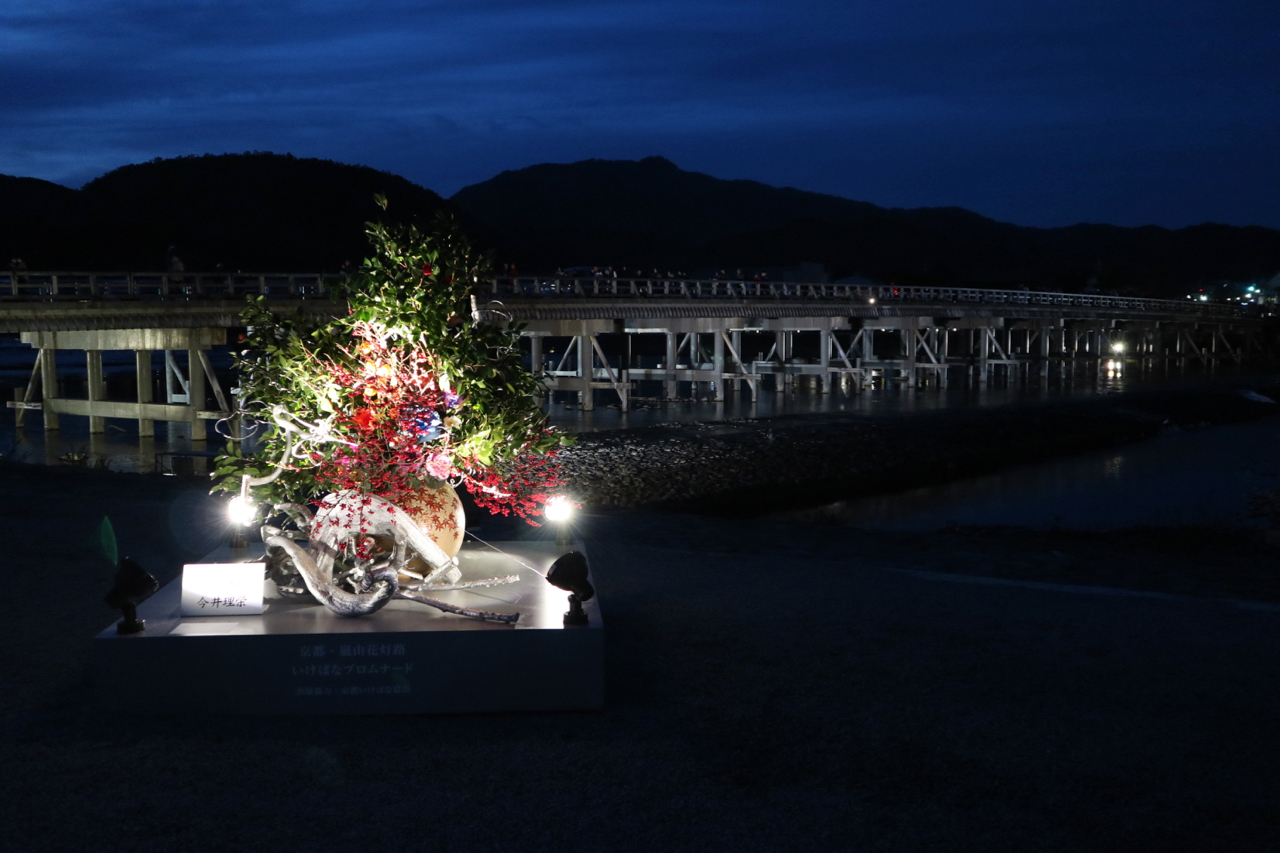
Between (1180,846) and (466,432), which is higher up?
(466,432)

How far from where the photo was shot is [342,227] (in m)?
133

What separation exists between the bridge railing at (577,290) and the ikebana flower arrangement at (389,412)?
38 cm

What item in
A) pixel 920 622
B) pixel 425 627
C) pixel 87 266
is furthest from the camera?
pixel 87 266

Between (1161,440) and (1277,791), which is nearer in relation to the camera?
(1277,791)

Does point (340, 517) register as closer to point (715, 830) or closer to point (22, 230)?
→ point (715, 830)

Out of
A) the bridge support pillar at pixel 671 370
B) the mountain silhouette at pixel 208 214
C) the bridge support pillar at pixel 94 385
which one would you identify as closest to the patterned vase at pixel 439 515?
the bridge support pillar at pixel 94 385

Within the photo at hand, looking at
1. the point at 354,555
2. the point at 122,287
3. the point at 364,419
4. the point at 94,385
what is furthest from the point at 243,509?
the point at 94,385

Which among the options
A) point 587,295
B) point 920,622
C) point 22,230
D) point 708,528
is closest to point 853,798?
point 920,622

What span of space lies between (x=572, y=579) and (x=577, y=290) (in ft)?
98.8

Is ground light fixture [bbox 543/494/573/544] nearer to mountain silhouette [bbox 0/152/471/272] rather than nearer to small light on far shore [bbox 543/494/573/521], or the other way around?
small light on far shore [bbox 543/494/573/521]

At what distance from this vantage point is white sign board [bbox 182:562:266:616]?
591 cm

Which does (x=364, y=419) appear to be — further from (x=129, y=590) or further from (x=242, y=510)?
(x=129, y=590)

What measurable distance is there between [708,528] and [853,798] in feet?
25.1

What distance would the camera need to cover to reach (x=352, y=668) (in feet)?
18.5
